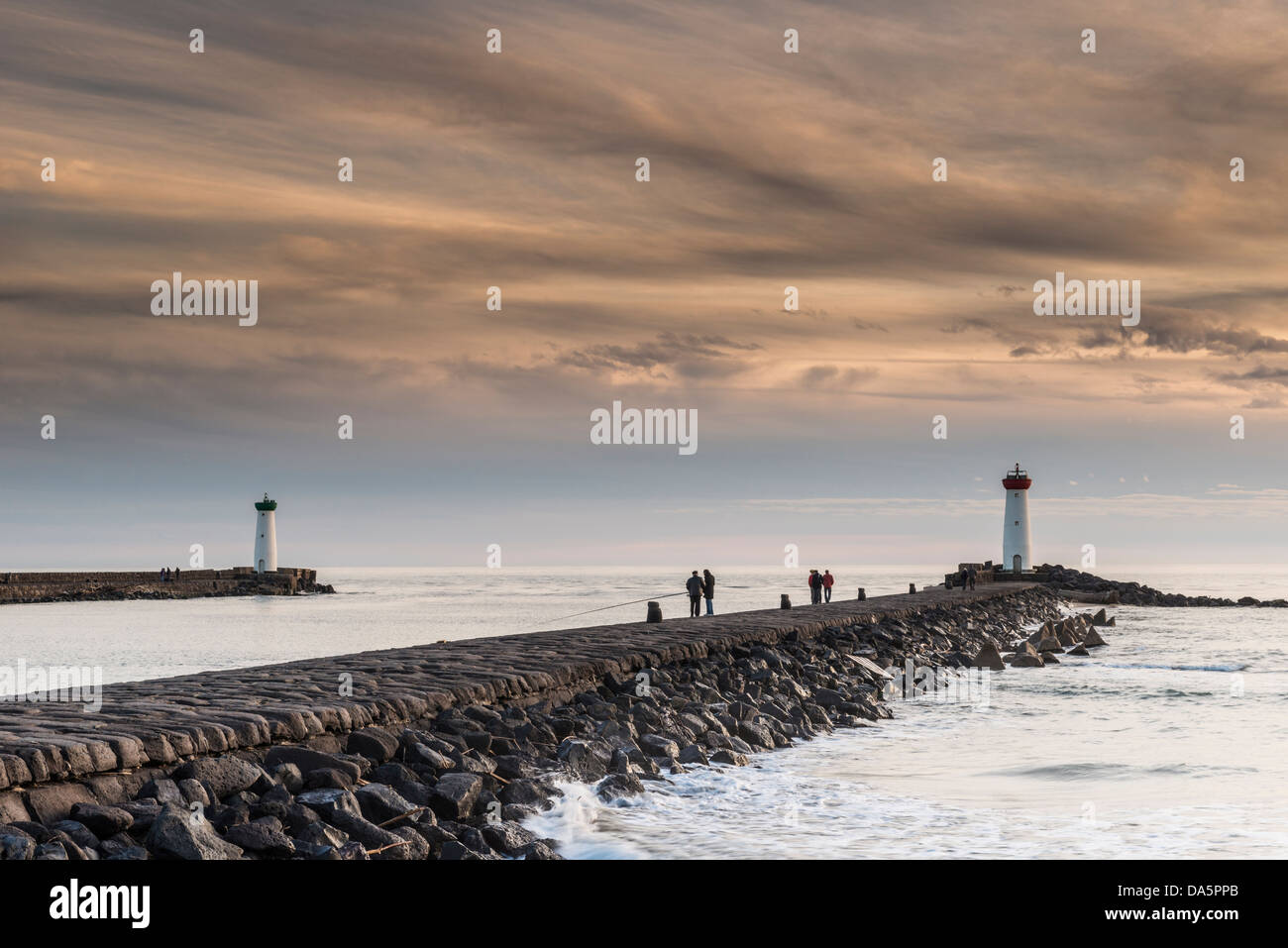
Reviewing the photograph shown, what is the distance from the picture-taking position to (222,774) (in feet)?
19.0

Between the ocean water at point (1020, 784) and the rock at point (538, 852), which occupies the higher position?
the rock at point (538, 852)

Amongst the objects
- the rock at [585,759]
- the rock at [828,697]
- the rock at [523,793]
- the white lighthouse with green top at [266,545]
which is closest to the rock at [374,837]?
the rock at [523,793]

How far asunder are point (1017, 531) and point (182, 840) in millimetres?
52372

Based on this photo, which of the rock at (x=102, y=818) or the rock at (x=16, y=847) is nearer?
the rock at (x=16, y=847)

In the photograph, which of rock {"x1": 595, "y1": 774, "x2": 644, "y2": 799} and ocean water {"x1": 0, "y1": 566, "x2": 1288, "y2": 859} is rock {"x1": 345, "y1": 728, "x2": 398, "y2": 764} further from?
rock {"x1": 595, "y1": 774, "x2": 644, "y2": 799}

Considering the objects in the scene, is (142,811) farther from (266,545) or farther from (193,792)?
(266,545)

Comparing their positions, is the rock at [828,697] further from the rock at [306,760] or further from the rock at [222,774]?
the rock at [222,774]

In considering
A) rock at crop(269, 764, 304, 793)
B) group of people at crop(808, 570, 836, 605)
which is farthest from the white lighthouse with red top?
rock at crop(269, 764, 304, 793)

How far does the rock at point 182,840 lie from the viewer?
4875mm

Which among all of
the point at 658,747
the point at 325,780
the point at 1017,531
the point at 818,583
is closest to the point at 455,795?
the point at 325,780

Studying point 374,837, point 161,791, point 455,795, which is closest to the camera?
point 161,791

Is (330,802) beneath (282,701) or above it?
beneath
